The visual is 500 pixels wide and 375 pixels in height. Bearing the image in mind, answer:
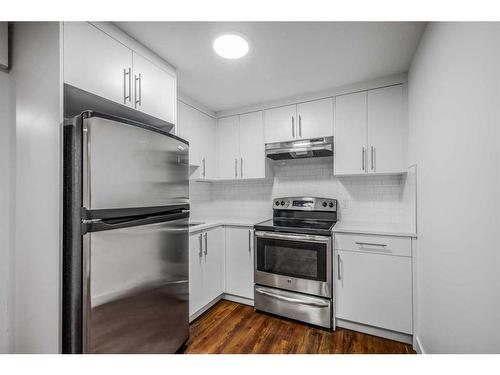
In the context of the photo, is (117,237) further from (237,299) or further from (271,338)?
(237,299)

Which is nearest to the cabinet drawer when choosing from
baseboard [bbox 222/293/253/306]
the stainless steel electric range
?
the stainless steel electric range

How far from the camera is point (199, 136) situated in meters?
2.64

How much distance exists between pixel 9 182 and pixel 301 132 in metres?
2.30

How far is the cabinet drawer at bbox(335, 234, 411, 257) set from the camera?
1883 mm

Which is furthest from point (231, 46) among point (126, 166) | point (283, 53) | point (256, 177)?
point (256, 177)

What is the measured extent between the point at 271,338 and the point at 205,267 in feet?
2.84

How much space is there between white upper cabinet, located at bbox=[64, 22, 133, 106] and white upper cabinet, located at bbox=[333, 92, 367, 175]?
6.03 feet

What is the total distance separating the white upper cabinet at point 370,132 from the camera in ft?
6.97

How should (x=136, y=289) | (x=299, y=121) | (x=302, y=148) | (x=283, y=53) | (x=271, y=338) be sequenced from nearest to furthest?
(x=136, y=289), (x=283, y=53), (x=271, y=338), (x=302, y=148), (x=299, y=121)

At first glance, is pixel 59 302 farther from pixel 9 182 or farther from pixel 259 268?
pixel 259 268

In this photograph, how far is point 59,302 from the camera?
1.17m

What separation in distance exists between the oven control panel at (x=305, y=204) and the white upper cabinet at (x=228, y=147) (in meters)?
0.61

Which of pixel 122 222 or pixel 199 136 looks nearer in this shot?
pixel 122 222
